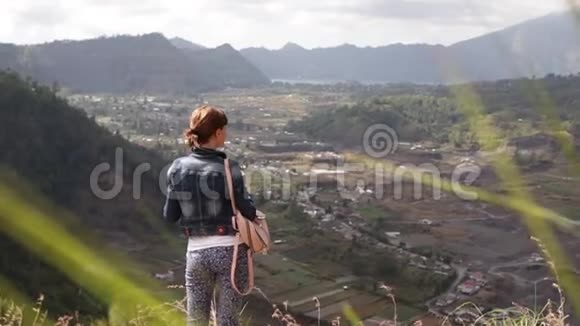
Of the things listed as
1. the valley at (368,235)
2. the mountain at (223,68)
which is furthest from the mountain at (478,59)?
the mountain at (223,68)

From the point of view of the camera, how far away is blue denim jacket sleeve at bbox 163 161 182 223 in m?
1.95

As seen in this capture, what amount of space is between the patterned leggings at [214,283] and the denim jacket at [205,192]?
0.07 m

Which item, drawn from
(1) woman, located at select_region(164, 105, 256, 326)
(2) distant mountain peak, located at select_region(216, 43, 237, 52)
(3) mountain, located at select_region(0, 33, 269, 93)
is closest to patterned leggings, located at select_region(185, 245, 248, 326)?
(1) woman, located at select_region(164, 105, 256, 326)

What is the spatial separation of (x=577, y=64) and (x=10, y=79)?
33976mm

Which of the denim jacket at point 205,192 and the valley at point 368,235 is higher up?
the denim jacket at point 205,192

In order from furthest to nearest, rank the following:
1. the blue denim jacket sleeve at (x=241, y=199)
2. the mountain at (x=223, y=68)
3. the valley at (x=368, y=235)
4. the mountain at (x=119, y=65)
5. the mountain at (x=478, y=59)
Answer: the mountain at (x=223, y=68), the mountain at (x=119, y=65), the valley at (x=368, y=235), the blue denim jacket sleeve at (x=241, y=199), the mountain at (x=478, y=59)

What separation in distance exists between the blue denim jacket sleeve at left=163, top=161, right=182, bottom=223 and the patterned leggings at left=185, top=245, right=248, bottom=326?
0.12 m

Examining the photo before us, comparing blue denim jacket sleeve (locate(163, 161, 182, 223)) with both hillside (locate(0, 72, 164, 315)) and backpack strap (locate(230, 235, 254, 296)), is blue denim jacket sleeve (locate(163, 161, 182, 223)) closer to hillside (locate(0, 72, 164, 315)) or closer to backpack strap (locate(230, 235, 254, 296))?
backpack strap (locate(230, 235, 254, 296))

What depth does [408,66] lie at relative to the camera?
150 metres

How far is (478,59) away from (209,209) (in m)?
1.03

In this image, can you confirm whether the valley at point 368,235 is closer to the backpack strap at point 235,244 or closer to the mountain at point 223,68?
the backpack strap at point 235,244

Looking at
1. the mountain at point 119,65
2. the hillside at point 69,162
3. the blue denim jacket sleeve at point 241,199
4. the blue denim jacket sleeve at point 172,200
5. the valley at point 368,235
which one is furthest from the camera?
the mountain at point 119,65

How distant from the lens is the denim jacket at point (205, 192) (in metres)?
1.85

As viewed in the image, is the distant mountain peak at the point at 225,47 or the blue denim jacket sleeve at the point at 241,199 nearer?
the blue denim jacket sleeve at the point at 241,199
